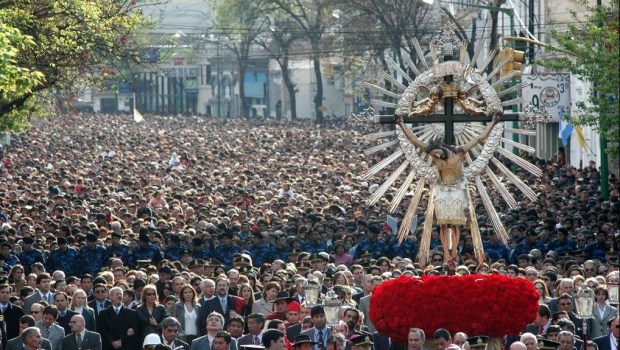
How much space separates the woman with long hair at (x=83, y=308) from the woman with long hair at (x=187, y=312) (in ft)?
2.75

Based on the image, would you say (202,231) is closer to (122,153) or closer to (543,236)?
(543,236)

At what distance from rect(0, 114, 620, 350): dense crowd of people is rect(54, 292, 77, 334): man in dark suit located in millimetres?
25

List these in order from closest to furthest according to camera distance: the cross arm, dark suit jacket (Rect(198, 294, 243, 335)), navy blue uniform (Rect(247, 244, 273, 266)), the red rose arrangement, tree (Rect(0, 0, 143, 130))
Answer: the red rose arrangement, the cross arm, dark suit jacket (Rect(198, 294, 243, 335)), navy blue uniform (Rect(247, 244, 273, 266)), tree (Rect(0, 0, 143, 130))

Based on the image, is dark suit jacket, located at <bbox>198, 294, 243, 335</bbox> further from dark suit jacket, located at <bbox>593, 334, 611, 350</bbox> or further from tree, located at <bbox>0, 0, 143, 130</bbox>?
tree, located at <bbox>0, 0, 143, 130</bbox>

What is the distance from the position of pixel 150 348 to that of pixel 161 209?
17237 mm

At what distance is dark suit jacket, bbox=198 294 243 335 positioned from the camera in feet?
62.1

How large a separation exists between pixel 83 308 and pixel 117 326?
0.49m

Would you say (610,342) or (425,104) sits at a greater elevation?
(425,104)

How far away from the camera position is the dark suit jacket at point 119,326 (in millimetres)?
18703

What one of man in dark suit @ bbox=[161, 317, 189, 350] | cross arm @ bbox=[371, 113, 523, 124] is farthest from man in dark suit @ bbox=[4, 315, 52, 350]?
cross arm @ bbox=[371, 113, 523, 124]

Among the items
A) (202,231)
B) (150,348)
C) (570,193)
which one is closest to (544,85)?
(570,193)

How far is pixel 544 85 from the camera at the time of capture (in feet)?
131

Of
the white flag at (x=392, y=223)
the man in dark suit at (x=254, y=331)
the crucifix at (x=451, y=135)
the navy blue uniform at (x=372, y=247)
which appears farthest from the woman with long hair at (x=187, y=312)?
the white flag at (x=392, y=223)

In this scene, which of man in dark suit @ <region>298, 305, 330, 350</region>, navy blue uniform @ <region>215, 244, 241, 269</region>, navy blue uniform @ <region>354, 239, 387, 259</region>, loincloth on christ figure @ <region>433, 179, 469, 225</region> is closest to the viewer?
man in dark suit @ <region>298, 305, 330, 350</region>
